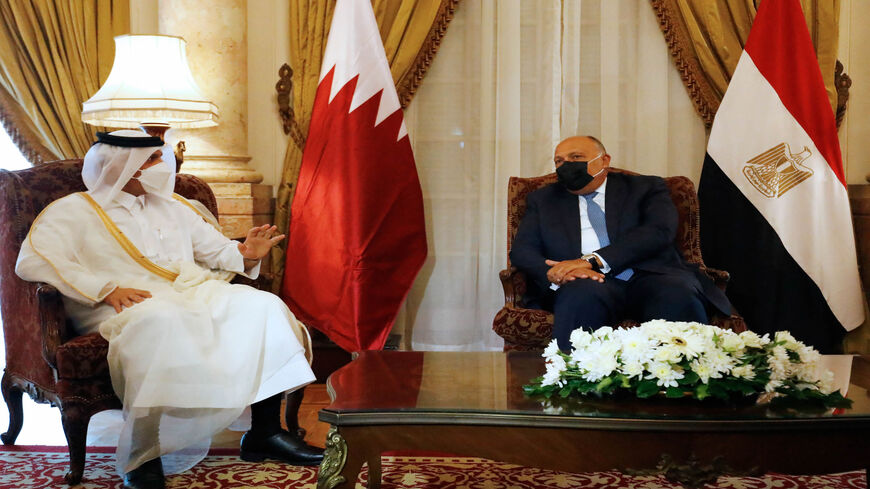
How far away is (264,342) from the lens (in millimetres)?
2715

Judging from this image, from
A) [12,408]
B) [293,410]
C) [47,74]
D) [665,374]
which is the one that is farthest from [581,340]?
[47,74]

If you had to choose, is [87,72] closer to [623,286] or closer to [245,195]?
[245,195]

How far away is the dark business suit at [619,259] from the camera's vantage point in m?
3.09

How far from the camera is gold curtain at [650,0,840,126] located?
4164 millimetres

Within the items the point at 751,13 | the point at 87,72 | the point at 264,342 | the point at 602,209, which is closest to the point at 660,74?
the point at 751,13

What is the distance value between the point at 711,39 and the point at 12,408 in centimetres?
358

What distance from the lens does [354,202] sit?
404 cm

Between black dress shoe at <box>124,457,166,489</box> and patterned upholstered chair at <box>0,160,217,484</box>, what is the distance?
0.19 m

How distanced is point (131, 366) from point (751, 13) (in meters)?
3.40

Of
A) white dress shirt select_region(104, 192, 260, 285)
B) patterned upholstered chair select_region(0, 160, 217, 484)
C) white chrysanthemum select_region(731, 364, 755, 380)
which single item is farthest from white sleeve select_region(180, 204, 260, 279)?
white chrysanthemum select_region(731, 364, 755, 380)

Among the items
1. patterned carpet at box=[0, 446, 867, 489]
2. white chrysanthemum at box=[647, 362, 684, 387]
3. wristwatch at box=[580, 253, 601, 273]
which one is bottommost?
patterned carpet at box=[0, 446, 867, 489]

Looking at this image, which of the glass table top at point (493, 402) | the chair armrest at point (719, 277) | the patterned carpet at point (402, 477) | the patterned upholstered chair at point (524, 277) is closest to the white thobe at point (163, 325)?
the patterned carpet at point (402, 477)

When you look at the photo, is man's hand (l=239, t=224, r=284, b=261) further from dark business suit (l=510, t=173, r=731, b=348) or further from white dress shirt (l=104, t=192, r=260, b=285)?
dark business suit (l=510, t=173, r=731, b=348)

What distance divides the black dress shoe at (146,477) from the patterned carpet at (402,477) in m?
0.06
